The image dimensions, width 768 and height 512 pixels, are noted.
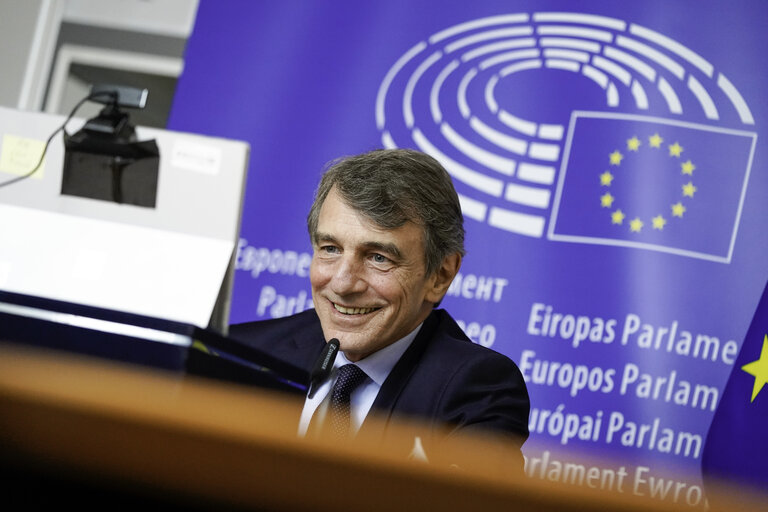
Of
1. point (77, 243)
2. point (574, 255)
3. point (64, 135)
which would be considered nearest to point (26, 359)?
point (77, 243)

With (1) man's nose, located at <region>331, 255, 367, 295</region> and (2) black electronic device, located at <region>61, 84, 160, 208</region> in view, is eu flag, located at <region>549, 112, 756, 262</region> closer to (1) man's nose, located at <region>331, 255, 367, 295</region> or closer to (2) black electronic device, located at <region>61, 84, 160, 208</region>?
(1) man's nose, located at <region>331, 255, 367, 295</region>

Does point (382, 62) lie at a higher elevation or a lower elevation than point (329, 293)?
higher

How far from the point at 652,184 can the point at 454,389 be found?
4.04 ft

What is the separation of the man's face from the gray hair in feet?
0.06

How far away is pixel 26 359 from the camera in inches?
12.8

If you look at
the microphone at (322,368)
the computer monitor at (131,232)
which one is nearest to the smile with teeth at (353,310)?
the computer monitor at (131,232)

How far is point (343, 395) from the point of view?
155 centimetres

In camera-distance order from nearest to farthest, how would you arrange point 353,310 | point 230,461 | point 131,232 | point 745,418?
point 230,461
point 131,232
point 353,310
point 745,418

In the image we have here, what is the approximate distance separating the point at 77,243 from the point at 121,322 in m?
0.55

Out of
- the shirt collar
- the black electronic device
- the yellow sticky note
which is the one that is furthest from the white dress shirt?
the yellow sticky note

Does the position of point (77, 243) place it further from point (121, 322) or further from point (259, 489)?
point (259, 489)

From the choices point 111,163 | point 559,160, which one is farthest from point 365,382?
point 559,160

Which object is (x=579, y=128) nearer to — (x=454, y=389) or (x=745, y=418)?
(x=745, y=418)

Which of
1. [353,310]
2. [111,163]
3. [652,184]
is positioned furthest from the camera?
[652,184]
